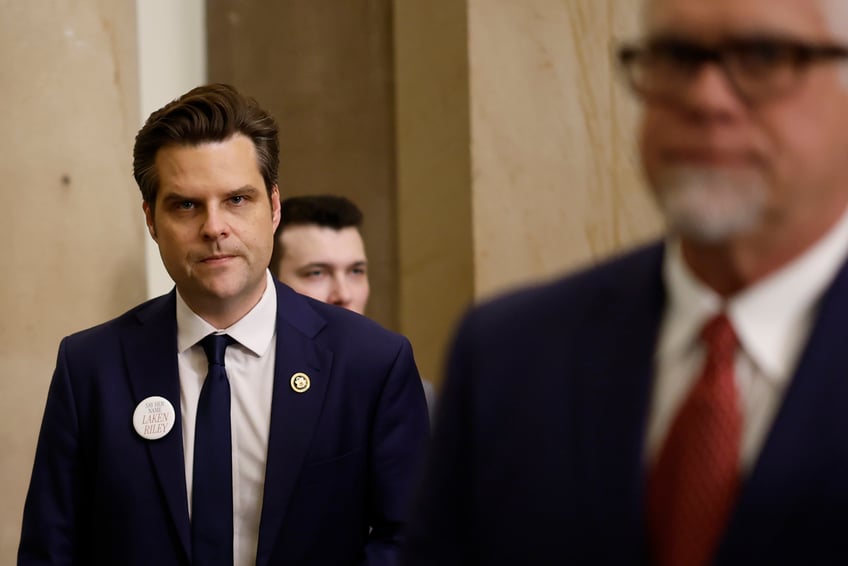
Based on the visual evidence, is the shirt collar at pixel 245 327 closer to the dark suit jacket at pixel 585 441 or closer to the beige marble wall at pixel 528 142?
the dark suit jacket at pixel 585 441

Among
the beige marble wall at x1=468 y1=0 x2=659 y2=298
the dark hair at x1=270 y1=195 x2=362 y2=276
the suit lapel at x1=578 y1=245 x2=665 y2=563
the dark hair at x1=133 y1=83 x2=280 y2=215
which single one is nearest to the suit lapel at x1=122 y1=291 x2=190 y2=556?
the dark hair at x1=133 y1=83 x2=280 y2=215

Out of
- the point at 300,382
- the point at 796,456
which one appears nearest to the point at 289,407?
the point at 300,382

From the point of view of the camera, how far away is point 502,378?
1317 mm

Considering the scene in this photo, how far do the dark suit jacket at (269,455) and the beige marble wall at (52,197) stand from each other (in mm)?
1192

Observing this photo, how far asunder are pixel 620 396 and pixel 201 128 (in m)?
1.76

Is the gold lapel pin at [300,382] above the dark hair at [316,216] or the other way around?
the other way around

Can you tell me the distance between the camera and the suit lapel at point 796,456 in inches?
42.7

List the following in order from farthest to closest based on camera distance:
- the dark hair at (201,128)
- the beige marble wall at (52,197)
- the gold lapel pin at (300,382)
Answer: the beige marble wall at (52,197) → the dark hair at (201,128) → the gold lapel pin at (300,382)

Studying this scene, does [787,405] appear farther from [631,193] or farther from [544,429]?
[631,193]

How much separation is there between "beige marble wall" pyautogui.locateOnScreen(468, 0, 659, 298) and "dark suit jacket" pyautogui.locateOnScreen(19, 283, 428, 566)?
1.59 metres

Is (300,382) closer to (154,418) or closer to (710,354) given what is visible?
(154,418)

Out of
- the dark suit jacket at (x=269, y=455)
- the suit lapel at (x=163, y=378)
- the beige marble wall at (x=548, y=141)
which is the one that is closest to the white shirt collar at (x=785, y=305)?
the dark suit jacket at (x=269, y=455)

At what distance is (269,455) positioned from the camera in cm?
253

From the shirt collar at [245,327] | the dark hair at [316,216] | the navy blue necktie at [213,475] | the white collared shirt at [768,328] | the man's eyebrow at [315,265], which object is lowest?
the navy blue necktie at [213,475]
